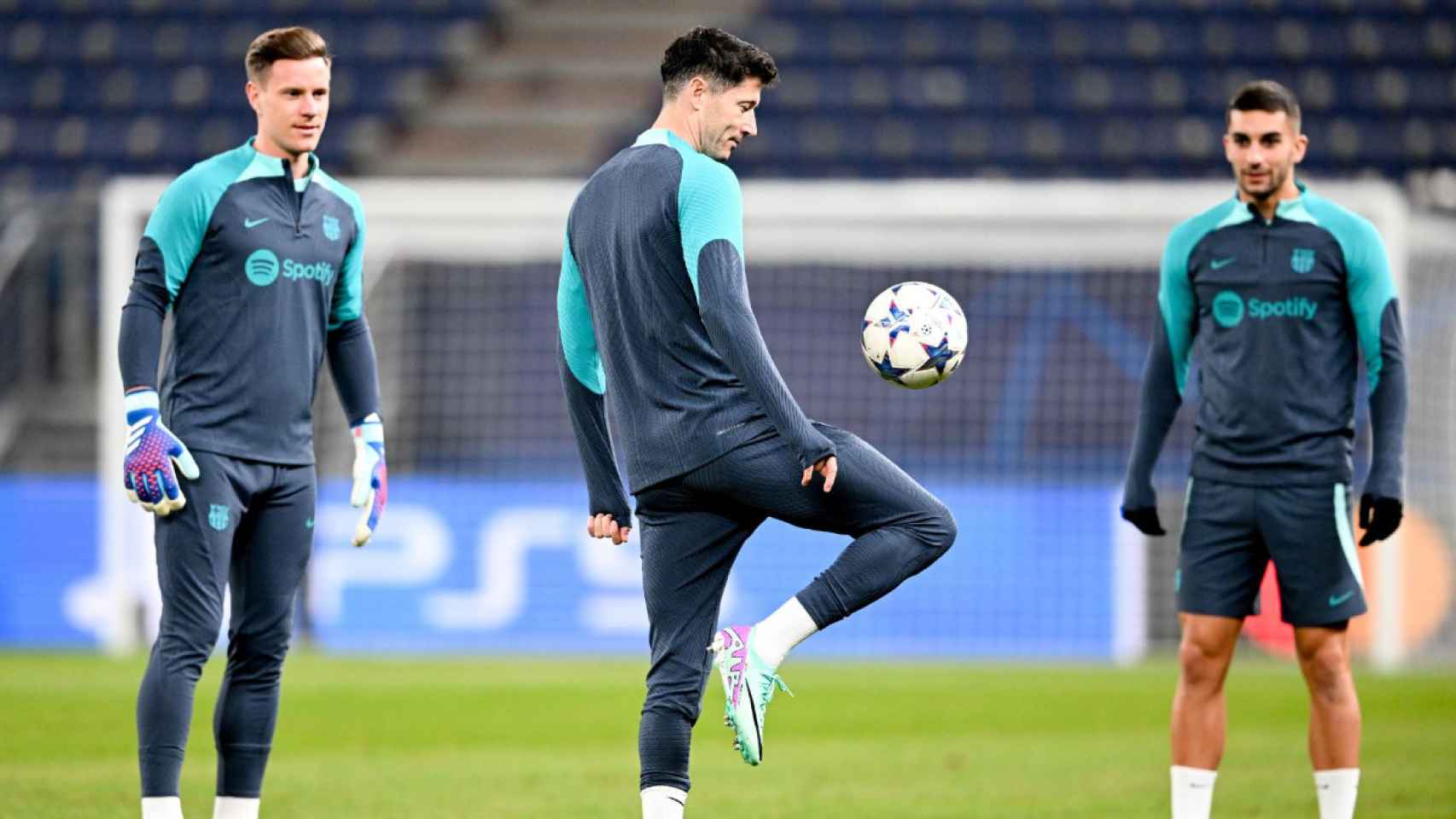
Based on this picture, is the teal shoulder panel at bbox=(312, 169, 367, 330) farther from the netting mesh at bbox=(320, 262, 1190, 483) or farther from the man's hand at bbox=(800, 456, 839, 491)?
the netting mesh at bbox=(320, 262, 1190, 483)

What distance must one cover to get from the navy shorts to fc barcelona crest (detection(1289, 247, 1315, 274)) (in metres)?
0.57


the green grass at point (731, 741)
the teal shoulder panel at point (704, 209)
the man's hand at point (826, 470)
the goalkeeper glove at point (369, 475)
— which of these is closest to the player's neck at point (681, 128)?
the teal shoulder panel at point (704, 209)

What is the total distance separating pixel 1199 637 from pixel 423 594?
7.80m

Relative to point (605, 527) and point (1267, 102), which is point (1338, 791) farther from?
point (605, 527)

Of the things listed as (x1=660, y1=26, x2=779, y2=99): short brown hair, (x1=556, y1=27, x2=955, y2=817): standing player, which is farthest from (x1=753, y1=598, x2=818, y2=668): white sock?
(x1=660, y1=26, x2=779, y2=99): short brown hair

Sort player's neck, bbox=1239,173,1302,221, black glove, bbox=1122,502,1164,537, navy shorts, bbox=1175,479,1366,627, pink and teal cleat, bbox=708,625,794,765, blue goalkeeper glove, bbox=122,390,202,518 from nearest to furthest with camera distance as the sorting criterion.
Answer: pink and teal cleat, bbox=708,625,794,765, blue goalkeeper glove, bbox=122,390,202,518, navy shorts, bbox=1175,479,1366,627, player's neck, bbox=1239,173,1302,221, black glove, bbox=1122,502,1164,537

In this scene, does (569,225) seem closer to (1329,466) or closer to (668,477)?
(668,477)

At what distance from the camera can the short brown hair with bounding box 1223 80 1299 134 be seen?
17.2 ft

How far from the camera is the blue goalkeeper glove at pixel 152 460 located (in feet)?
15.3

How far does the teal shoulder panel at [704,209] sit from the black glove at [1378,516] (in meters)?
1.94

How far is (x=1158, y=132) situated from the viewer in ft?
53.2

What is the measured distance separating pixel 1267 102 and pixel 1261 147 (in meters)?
0.12

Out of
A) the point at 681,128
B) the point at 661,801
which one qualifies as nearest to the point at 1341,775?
the point at 661,801

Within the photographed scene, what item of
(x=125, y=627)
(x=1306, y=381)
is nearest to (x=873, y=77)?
(x=125, y=627)
